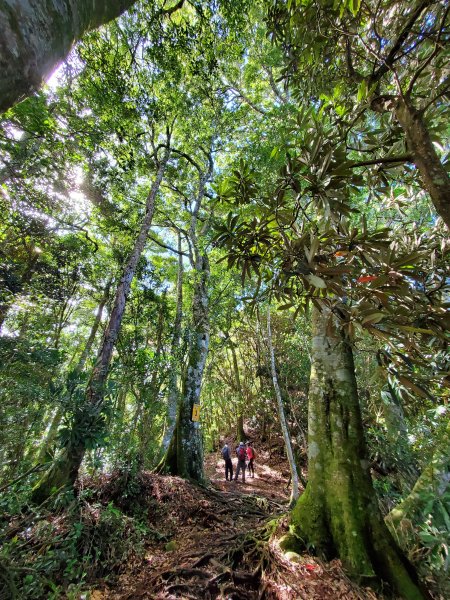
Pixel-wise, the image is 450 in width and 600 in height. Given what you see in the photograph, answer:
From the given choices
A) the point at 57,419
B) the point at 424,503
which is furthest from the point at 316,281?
the point at 57,419

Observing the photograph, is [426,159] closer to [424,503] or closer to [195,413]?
[424,503]

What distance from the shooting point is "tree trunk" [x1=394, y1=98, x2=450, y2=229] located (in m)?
1.38

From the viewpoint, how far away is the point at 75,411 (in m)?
3.44

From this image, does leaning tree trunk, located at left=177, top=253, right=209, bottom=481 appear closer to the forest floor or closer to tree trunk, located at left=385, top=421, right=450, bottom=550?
the forest floor

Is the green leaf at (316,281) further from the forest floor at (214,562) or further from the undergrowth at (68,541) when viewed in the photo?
the undergrowth at (68,541)

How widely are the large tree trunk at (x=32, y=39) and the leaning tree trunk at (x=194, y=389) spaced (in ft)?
22.2

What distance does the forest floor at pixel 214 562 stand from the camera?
8.70ft

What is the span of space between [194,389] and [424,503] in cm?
547

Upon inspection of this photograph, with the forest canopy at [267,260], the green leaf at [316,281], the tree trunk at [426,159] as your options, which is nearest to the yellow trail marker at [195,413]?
the forest canopy at [267,260]

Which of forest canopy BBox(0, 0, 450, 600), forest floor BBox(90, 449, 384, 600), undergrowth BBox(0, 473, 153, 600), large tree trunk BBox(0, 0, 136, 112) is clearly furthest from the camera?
forest floor BBox(90, 449, 384, 600)

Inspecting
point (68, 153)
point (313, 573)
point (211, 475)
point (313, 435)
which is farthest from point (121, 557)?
point (211, 475)

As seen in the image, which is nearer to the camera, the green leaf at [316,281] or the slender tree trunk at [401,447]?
the green leaf at [316,281]

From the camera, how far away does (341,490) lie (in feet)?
10.1

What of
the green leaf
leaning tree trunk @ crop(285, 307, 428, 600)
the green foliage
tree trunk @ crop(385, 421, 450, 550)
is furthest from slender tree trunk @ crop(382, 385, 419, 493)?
the green foliage
